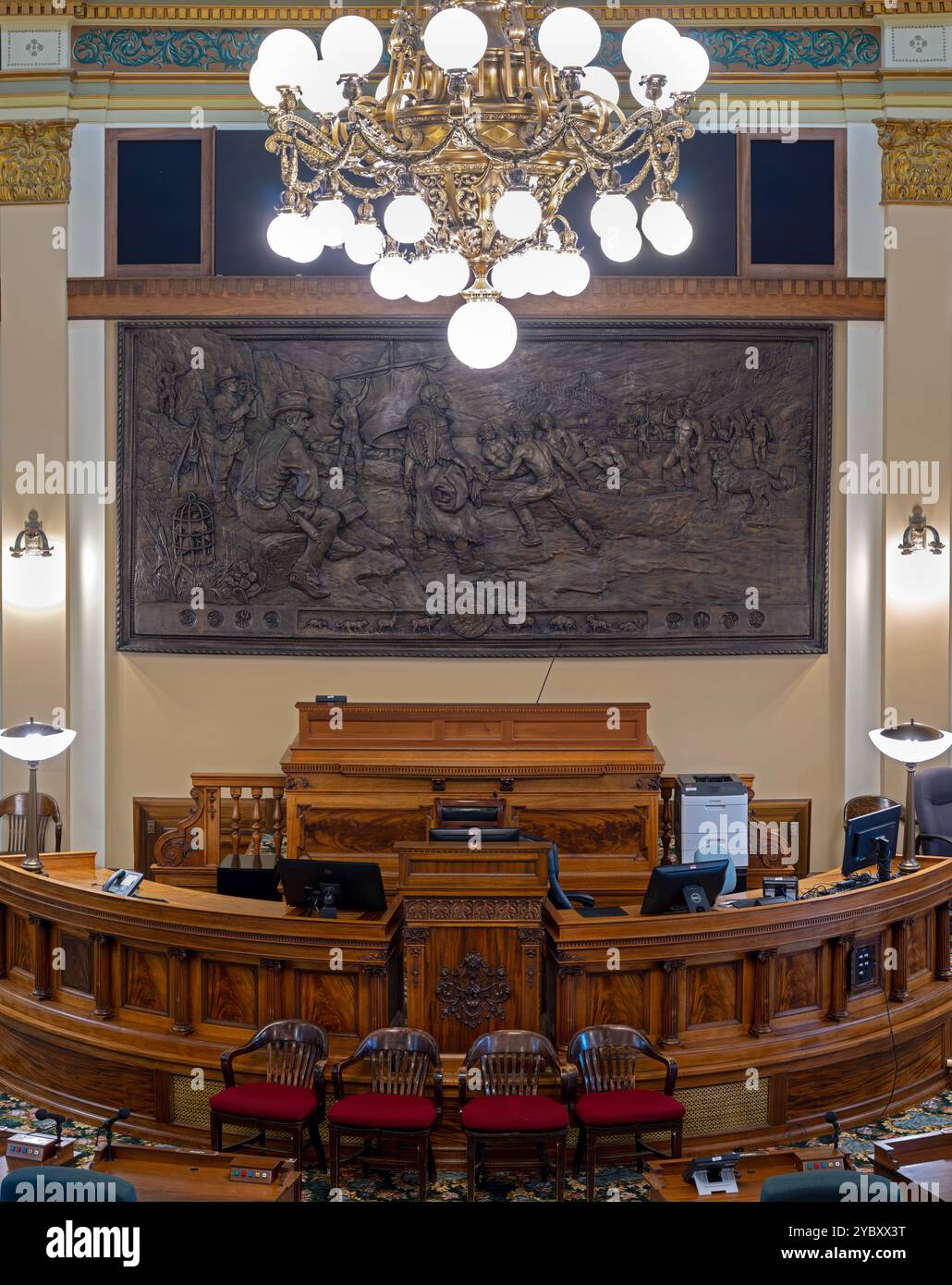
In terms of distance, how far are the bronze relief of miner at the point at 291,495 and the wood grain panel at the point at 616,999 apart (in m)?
5.02

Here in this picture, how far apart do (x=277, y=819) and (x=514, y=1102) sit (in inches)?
174

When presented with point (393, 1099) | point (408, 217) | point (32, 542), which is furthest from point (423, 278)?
point (32, 542)

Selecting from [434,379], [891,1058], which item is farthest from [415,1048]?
[434,379]

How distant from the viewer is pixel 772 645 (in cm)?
1095

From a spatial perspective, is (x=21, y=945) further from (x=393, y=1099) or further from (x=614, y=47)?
(x=614, y=47)

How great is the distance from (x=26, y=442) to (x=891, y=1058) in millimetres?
7627

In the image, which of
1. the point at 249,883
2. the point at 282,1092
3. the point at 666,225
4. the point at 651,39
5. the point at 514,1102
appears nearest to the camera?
the point at 651,39

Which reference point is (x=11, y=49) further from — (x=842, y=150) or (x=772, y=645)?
(x=772, y=645)

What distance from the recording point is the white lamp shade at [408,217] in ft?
18.2

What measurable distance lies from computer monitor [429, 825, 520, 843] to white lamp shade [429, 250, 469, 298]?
2.84 meters

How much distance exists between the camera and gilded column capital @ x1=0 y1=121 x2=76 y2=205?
418 inches

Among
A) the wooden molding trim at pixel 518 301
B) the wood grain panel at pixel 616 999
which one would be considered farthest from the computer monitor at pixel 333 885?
the wooden molding trim at pixel 518 301

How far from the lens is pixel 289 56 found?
5055mm

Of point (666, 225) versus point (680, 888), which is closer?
point (666, 225)
